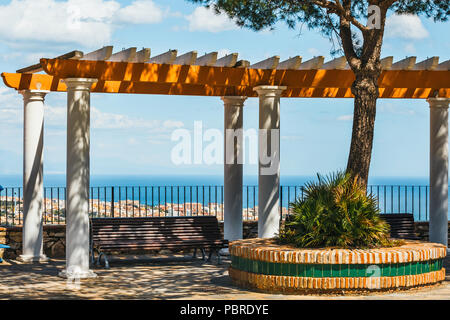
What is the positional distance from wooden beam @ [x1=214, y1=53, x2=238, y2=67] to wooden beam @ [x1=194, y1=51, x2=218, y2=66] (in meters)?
0.29

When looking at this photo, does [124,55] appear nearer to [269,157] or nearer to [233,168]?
[269,157]

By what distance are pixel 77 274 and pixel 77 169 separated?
1478 millimetres

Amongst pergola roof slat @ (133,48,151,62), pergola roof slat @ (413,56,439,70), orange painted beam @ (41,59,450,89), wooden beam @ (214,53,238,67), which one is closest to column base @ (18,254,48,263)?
orange painted beam @ (41,59,450,89)

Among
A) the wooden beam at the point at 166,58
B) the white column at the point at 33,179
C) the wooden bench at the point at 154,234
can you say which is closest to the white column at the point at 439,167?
the wooden bench at the point at 154,234

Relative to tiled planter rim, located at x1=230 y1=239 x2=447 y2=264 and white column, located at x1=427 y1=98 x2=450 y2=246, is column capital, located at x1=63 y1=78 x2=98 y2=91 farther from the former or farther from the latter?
white column, located at x1=427 y1=98 x2=450 y2=246

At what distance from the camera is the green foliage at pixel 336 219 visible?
8602 millimetres

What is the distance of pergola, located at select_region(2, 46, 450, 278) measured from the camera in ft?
32.2

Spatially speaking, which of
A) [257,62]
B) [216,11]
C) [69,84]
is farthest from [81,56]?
[257,62]

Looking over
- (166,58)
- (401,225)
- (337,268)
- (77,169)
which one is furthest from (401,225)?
(77,169)

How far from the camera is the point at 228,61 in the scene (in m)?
10.9

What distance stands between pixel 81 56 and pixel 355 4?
4.78 meters
